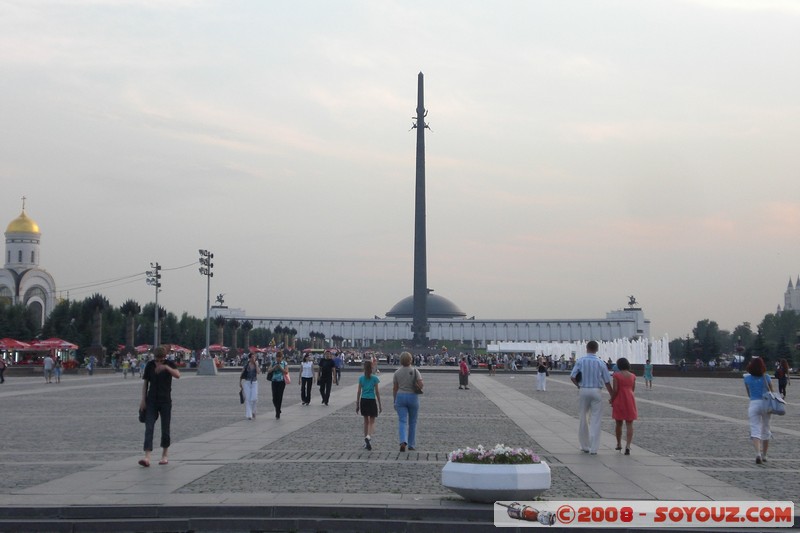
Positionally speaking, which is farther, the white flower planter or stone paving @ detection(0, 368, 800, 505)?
stone paving @ detection(0, 368, 800, 505)

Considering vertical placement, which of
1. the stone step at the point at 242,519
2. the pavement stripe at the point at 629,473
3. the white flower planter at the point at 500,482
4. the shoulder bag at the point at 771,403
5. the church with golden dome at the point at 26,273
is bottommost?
the stone step at the point at 242,519

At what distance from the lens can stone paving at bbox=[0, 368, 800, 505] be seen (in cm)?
1240

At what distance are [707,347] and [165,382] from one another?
354ft

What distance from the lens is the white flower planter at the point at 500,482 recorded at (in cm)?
1035

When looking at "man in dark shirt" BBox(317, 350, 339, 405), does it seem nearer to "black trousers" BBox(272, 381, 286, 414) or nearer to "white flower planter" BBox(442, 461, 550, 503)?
"black trousers" BBox(272, 381, 286, 414)

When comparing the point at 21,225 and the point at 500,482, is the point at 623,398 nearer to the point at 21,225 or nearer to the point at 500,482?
the point at 500,482

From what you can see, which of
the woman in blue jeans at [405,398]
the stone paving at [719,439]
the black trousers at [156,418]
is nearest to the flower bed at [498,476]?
the stone paving at [719,439]

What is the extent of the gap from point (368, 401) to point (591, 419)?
12.3 ft

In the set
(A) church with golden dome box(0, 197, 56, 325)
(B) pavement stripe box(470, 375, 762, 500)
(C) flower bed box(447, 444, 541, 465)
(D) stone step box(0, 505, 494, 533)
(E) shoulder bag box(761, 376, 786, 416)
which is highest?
(A) church with golden dome box(0, 197, 56, 325)

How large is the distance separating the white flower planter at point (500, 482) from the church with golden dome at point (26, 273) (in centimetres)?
12247

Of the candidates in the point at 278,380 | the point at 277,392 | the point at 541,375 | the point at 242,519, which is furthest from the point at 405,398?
the point at 541,375

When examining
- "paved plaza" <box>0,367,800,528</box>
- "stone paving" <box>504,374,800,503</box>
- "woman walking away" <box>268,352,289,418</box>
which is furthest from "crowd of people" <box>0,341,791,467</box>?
"woman walking away" <box>268,352,289,418</box>

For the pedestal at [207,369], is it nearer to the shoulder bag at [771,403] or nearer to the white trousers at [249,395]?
the white trousers at [249,395]

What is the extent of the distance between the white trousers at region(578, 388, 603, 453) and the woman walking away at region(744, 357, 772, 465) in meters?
2.34
